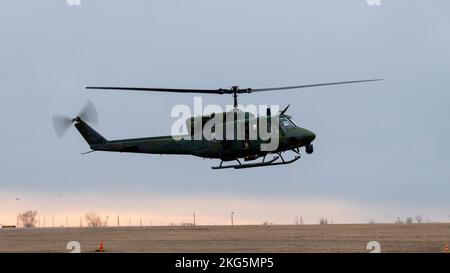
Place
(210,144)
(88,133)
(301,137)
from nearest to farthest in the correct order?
(301,137) < (210,144) < (88,133)

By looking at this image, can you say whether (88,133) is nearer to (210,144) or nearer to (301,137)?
(210,144)

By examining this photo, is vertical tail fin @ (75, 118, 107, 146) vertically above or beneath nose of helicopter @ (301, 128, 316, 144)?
above

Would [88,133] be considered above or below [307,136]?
above

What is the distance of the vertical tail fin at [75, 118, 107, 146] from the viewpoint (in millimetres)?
53562

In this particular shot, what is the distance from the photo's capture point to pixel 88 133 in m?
54.2

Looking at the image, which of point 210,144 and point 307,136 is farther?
point 210,144

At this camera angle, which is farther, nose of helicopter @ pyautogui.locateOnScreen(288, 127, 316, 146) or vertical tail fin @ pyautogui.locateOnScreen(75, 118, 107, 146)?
vertical tail fin @ pyautogui.locateOnScreen(75, 118, 107, 146)

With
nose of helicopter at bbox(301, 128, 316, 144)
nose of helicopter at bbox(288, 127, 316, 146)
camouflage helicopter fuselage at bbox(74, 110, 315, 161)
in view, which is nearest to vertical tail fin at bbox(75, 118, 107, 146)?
camouflage helicopter fuselage at bbox(74, 110, 315, 161)

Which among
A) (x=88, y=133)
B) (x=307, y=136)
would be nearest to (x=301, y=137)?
(x=307, y=136)

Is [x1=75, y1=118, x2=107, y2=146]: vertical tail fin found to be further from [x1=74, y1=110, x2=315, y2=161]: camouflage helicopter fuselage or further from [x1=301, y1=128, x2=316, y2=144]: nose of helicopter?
Result: [x1=301, y1=128, x2=316, y2=144]: nose of helicopter
